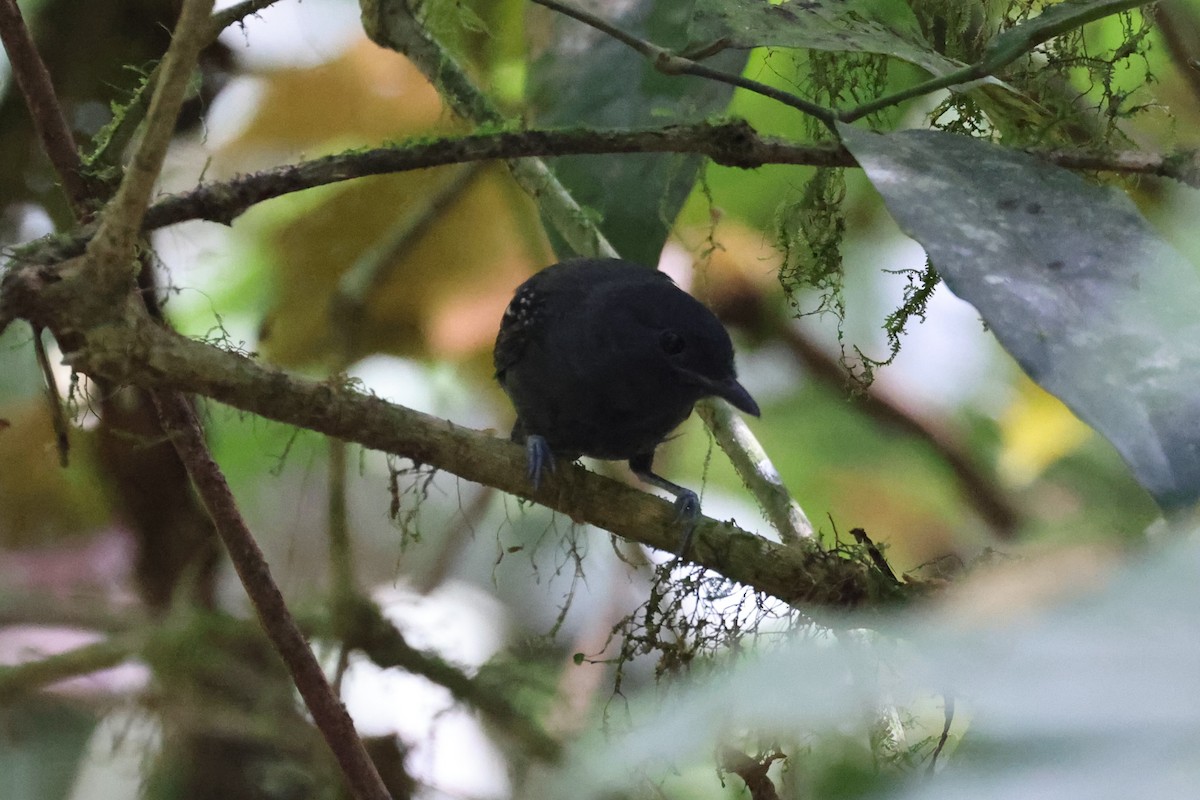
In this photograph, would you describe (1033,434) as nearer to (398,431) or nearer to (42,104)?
(398,431)

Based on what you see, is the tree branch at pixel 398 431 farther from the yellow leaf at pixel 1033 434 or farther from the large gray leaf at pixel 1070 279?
the yellow leaf at pixel 1033 434

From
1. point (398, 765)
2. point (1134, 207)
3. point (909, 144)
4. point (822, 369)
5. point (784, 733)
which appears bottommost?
point (784, 733)

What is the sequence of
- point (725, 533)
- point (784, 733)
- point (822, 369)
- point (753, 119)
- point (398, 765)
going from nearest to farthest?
point (784, 733), point (725, 533), point (398, 765), point (753, 119), point (822, 369)

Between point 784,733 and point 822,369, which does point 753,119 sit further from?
point 784,733

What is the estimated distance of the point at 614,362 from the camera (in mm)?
2127

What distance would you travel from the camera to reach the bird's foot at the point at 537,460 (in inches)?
69.4

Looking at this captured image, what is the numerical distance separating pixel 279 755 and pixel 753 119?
1996 millimetres

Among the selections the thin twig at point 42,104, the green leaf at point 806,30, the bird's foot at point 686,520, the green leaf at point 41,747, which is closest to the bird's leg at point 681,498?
the bird's foot at point 686,520

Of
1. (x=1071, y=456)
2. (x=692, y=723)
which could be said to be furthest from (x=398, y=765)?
(x=692, y=723)

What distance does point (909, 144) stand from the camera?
1.44m

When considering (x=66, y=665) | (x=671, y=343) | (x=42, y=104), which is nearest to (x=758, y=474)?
(x=671, y=343)

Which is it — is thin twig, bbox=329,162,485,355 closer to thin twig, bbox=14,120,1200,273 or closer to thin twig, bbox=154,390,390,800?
thin twig, bbox=154,390,390,800

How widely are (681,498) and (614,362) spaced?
0.32 meters

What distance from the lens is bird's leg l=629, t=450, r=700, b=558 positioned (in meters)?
1.74
